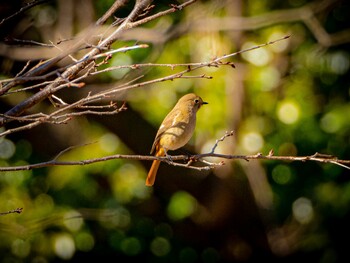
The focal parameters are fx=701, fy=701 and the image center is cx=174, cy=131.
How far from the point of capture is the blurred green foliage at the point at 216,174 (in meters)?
7.20

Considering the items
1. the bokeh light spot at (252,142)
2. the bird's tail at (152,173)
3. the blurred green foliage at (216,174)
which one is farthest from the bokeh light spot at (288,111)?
the bird's tail at (152,173)

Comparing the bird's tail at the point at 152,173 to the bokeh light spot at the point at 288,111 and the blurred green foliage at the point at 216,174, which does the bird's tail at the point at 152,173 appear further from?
the bokeh light spot at the point at 288,111

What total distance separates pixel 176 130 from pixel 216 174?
7.29ft

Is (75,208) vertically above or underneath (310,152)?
underneath

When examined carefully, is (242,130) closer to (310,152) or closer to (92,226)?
(310,152)

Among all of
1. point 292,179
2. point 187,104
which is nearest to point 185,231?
point 292,179

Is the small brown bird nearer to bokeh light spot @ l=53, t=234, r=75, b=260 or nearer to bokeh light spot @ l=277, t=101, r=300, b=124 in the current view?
bokeh light spot @ l=277, t=101, r=300, b=124

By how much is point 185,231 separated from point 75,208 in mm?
1260

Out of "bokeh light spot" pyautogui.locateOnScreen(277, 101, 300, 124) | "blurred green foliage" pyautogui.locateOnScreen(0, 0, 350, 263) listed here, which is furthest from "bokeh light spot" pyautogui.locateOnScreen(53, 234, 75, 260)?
"bokeh light spot" pyautogui.locateOnScreen(277, 101, 300, 124)

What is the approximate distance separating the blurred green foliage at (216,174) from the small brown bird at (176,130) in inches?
67.6

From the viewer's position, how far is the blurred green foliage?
7.20 meters

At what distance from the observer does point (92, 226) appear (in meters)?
8.07

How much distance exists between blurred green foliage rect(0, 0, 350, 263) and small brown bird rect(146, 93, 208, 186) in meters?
1.72

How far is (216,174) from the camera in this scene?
7.16m
